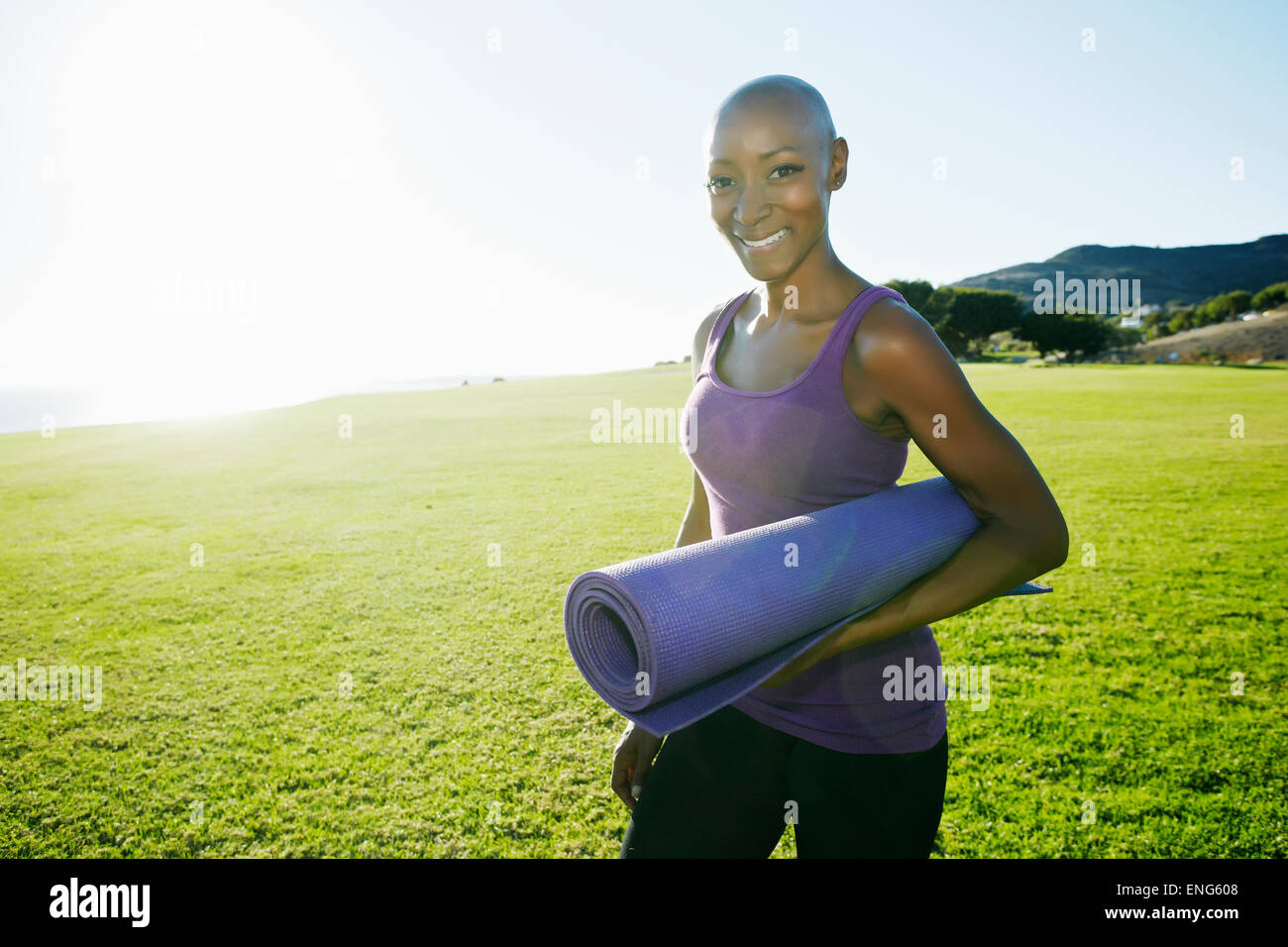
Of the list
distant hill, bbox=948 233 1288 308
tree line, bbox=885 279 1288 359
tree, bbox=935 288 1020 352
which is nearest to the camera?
tree line, bbox=885 279 1288 359

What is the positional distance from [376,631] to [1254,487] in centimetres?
1365

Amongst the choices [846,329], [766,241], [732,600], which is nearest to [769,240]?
[766,241]

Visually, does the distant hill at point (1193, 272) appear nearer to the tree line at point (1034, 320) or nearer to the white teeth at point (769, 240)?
the tree line at point (1034, 320)

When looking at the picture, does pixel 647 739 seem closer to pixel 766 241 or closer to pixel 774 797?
pixel 774 797

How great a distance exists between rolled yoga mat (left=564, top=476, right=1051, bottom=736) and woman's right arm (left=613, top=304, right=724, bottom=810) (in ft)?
2.50

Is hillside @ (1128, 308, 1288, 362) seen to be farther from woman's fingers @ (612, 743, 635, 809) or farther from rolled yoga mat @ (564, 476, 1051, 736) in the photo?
rolled yoga mat @ (564, 476, 1051, 736)

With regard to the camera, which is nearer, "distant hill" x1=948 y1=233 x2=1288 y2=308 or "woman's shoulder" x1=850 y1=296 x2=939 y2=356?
"woman's shoulder" x1=850 y1=296 x2=939 y2=356

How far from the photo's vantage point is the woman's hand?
217cm

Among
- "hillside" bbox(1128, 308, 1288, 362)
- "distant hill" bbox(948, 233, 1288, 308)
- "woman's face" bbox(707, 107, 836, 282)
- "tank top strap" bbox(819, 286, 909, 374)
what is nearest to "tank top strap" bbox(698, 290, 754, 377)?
"woman's face" bbox(707, 107, 836, 282)

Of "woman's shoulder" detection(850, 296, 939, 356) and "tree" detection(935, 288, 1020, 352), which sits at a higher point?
"tree" detection(935, 288, 1020, 352)

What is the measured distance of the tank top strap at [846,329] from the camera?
1559mm

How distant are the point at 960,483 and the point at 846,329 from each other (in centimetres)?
41
